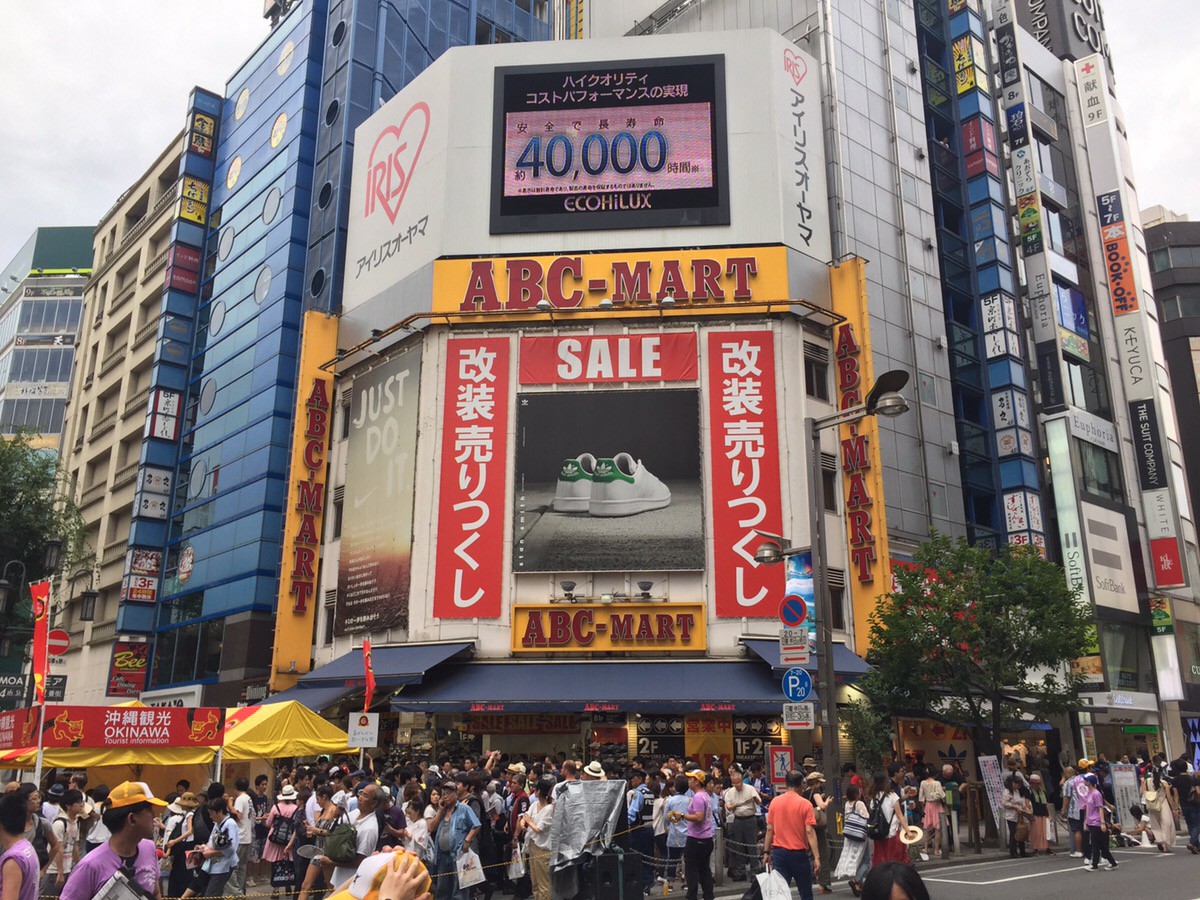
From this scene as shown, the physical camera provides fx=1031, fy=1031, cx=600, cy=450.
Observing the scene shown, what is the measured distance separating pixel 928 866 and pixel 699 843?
690 centimetres

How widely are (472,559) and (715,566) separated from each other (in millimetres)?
7215

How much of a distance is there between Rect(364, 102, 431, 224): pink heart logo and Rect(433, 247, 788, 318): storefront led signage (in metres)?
4.82

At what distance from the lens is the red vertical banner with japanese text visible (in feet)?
97.9

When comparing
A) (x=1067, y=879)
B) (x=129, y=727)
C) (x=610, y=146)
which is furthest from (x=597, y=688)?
(x=610, y=146)

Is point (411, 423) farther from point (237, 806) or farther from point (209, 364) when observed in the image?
point (209, 364)

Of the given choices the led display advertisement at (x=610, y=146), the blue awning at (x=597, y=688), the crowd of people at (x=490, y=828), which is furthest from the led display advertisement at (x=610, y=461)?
the crowd of people at (x=490, y=828)

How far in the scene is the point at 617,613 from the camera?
29.8m

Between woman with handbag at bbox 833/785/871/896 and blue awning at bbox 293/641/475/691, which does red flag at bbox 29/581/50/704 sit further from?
woman with handbag at bbox 833/785/871/896

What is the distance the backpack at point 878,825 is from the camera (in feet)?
41.5

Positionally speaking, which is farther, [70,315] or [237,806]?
[70,315]

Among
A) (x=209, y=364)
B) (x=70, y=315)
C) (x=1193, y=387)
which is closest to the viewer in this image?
(x=209, y=364)

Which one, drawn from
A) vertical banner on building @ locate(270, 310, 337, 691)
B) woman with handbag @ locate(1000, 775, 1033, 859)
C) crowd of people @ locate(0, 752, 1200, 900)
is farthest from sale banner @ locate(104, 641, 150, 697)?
woman with handbag @ locate(1000, 775, 1033, 859)

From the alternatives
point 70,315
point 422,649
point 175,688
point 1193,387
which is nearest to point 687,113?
point 422,649

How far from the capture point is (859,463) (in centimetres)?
3164
